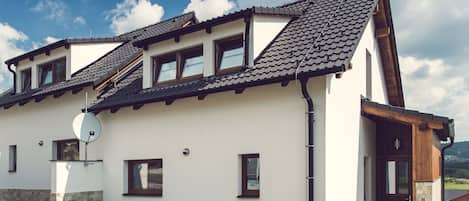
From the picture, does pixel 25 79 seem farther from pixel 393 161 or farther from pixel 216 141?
pixel 393 161

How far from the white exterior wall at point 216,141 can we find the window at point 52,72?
3.62m

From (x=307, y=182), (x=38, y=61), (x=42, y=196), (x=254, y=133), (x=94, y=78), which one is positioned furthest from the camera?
(x=38, y=61)

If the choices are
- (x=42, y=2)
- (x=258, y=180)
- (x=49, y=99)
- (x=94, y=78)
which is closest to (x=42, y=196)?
(x=49, y=99)

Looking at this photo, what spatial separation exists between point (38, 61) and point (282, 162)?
11.0m

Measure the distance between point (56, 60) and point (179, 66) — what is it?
6115 mm

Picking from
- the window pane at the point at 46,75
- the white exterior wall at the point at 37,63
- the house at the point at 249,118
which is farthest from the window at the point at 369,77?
the window pane at the point at 46,75

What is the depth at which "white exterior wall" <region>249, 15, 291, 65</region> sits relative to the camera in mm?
11477

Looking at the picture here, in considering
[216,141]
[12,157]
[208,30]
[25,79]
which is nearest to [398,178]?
[216,141]

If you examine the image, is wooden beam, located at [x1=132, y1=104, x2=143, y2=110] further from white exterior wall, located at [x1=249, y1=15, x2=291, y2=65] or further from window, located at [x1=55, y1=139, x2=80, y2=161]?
white exterior wall, located at [x1=249, y1=15, x2=291, y2=65]

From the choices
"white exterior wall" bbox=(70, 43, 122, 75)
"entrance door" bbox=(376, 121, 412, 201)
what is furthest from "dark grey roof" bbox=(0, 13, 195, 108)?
"entrance door" bbox=(376, 121, 412, 201)

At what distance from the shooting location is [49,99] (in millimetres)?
15977

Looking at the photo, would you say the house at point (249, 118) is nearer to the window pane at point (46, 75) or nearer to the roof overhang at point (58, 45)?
the roof overhang at point (58, 45)

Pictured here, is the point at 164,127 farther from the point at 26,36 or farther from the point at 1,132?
the point at 26,36

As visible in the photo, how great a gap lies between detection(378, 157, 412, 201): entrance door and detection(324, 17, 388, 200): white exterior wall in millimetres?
326
